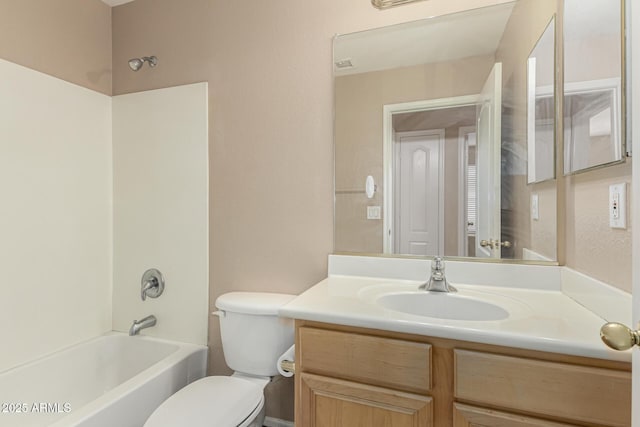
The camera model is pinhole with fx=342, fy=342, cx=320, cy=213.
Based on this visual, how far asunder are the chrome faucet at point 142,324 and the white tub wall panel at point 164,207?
3 centimetres

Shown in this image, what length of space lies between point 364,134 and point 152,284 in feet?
4.71

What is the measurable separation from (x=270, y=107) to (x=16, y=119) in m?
1.17

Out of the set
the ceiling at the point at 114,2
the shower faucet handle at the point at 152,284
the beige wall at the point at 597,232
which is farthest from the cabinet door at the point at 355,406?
the ceiling at the point at 114,2

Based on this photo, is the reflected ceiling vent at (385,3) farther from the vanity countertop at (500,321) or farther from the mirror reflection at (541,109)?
the vanity countertop at (500,321)

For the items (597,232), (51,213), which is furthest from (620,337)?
(51,213)

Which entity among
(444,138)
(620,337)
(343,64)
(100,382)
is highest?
(343,64)

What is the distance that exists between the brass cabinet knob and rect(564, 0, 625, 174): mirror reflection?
485 mm

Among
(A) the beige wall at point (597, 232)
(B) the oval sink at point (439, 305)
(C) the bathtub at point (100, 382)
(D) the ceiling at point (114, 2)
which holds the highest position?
(D) the ceiling at point (114, 2)

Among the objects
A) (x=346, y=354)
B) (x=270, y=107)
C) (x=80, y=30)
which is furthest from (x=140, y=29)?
(x=346, y=354)

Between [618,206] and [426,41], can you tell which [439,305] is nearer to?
[618,206]

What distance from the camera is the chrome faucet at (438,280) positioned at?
1276mm

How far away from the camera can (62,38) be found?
5.94ft

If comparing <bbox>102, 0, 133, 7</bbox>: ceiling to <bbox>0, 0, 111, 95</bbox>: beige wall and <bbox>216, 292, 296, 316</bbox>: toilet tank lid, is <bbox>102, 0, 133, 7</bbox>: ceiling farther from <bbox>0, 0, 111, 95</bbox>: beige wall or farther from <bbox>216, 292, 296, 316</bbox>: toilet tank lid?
<bbox>216, 292, 296, 316</bbox>: toilet tank lid

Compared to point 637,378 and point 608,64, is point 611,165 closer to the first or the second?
point 608,64
